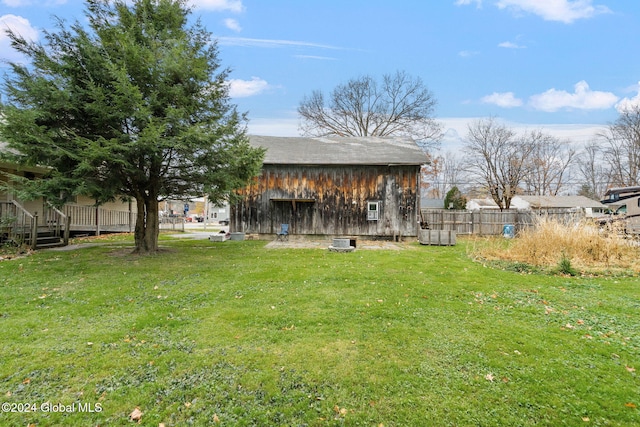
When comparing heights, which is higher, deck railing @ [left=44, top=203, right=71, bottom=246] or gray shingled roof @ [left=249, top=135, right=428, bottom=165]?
gray shingled roof @ [left=249, top=135, right=428, bottom=165]

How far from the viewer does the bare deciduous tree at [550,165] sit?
2760 centimetres

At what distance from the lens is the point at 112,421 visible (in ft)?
7.57

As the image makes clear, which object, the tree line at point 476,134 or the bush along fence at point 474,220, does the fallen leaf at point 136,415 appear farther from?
the tree line at point 476,134

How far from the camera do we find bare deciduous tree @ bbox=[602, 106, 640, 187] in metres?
29.9

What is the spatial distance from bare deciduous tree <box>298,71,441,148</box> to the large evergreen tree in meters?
20.0

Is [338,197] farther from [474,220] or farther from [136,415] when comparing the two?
[136,415]

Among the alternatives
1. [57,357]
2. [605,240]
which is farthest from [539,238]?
[57,357]

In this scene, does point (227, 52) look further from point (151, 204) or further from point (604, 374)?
point (604, 374)

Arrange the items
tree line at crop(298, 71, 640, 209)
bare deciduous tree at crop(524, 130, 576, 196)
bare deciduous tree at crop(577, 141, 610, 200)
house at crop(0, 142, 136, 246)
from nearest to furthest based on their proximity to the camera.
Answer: house at crop(0, 142, 136, 246)
tree line at crop(298, 71, 640, 209)
bare deciduous tree at crop(524, 130, 576, 196)
bare deciduous tree at crop(577, 141, 610, 200)

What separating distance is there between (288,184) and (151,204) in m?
6.46

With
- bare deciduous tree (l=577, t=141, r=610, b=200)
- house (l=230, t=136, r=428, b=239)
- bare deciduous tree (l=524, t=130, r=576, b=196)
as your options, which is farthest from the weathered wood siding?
bare deciduous tree (l=577, t=141, r=610, b=200)

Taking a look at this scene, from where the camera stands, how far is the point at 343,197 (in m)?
14.3

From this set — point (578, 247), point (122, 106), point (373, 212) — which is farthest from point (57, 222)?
point (578, 247)

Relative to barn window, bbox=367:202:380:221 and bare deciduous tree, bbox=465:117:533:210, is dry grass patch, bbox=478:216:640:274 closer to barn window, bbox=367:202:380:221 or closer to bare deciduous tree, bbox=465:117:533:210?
barn window, bbox=367:202:380:221
